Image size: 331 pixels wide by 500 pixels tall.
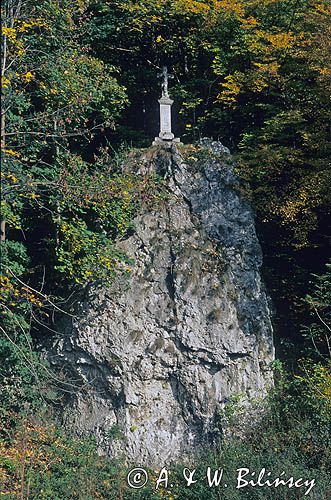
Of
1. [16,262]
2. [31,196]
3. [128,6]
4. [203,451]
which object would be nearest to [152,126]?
[128,6]

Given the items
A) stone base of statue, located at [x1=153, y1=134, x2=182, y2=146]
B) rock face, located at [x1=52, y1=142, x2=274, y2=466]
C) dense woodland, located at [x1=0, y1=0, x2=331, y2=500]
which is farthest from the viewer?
stone base of statue, located at [x1=153, y1=134, x2=182, y2=146]

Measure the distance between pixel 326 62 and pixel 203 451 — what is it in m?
8.16

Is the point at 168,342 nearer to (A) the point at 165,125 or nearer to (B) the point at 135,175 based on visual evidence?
(B) the point at 135,175

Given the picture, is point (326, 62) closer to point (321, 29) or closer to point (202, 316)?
point (321, 29)

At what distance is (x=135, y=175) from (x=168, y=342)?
11.4ft

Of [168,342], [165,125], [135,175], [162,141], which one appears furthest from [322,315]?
[165,125]

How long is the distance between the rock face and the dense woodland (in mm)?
410

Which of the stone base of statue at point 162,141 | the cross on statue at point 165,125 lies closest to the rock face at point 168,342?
the stone base of statue at point 162,141

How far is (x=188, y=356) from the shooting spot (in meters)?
12.4

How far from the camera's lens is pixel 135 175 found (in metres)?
13.5

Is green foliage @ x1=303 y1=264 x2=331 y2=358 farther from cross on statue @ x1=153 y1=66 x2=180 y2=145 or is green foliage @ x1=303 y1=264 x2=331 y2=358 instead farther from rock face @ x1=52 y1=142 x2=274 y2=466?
cross on statue @ x1=153 y1=66 x2=180 y2=145

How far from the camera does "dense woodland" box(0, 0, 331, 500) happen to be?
11.2m

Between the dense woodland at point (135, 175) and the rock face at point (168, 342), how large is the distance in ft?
1.35

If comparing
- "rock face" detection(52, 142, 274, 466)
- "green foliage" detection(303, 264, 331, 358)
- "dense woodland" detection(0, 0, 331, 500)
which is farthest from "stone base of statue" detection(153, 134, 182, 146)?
"green foliage" detection(303, 264, 331, 358)
